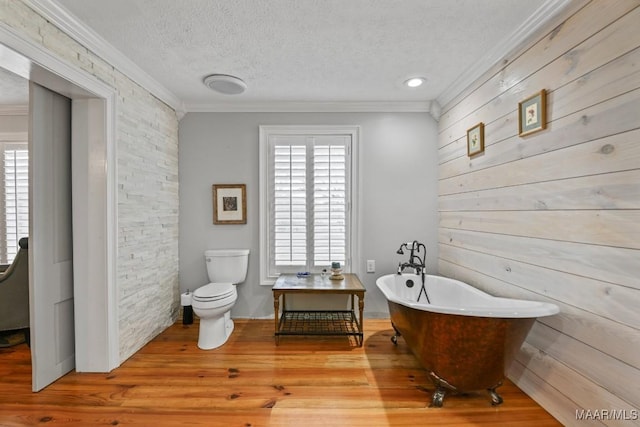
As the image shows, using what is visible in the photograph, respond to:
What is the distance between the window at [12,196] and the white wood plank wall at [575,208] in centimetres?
496

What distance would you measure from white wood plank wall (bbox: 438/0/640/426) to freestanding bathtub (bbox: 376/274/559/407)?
207 millimetres

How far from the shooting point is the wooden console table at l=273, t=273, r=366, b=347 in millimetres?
2580

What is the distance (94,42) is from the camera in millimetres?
1941

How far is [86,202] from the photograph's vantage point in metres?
2.12

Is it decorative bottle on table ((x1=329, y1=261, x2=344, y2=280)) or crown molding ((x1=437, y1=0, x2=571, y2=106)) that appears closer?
crown molding ((x1=437, y1=0, x2=571, y2=106))

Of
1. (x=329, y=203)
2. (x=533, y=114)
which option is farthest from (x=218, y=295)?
(x=533, y=114)

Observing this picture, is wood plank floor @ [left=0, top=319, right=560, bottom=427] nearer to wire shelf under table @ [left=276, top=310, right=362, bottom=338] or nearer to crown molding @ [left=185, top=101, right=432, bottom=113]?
wire shelf under table @ [left=276, top=310, right=362, bottom=338]

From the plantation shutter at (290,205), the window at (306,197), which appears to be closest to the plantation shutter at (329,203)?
the window at (306,197)

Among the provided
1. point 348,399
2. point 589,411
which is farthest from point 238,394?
point 589,411

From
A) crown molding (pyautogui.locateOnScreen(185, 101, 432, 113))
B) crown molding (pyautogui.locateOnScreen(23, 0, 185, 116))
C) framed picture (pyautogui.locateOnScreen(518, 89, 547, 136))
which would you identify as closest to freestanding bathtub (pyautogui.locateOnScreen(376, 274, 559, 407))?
framed picture (pyautogui.locateOnScreen(518, 89, 547, 136))

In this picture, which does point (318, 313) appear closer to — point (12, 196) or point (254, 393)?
point (254, 393)

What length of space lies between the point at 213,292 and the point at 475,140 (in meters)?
2.65

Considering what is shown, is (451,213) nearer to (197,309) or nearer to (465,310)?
(465,310)

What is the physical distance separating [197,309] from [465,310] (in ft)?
6.88
